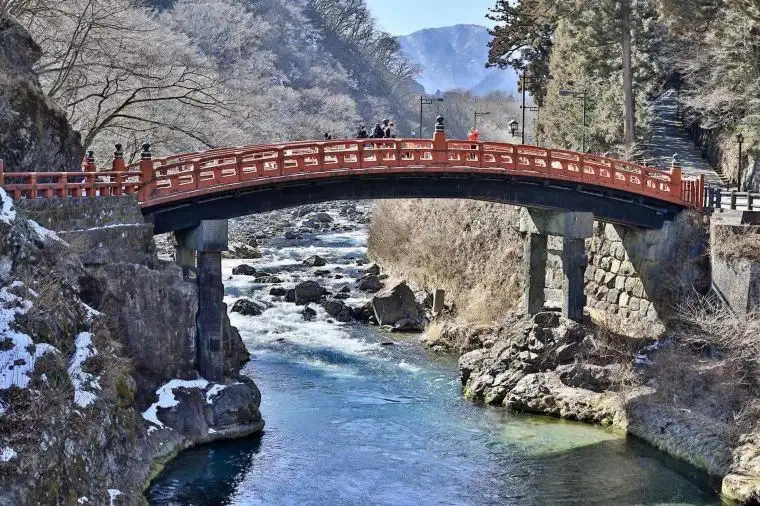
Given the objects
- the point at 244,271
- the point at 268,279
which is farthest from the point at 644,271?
the point at 244,271

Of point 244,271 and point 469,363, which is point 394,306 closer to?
point 469,363

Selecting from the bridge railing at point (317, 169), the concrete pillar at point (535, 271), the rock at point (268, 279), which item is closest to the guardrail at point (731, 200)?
the bridge railing at point (317, 169)

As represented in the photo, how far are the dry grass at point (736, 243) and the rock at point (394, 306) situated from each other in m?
13.5

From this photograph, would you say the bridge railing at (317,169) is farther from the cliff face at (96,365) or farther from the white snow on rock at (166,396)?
the white snow on rock at (166,396)

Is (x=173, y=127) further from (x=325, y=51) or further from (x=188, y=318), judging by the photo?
(x=325, y=51)

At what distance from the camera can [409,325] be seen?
41062 mm

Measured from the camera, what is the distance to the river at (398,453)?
2402 cm

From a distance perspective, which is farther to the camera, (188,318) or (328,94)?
(328,94)

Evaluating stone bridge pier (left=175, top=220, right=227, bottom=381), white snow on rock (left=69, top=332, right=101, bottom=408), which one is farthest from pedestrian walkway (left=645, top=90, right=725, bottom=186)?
white snow on rock (left=69, top=332, right=101, bottom=408)

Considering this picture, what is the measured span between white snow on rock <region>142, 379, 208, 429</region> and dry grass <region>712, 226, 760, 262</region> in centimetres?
1724

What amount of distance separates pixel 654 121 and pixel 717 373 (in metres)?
26.6

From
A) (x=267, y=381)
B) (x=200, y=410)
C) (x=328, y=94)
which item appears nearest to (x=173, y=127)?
(x=267, y=381)

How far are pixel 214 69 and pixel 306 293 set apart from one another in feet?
75.9

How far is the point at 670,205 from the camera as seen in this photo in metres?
34.4
